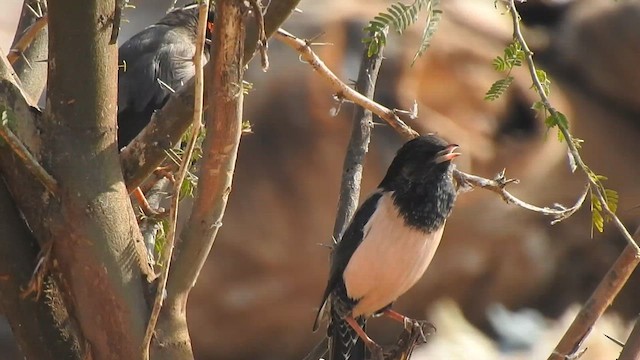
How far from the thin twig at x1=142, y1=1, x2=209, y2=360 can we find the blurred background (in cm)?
470

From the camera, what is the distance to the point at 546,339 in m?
7.03

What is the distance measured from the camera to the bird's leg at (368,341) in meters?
2.79

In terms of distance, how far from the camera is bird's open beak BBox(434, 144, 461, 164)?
2930 mm

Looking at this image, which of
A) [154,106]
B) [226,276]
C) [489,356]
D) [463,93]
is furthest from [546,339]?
[154,106]

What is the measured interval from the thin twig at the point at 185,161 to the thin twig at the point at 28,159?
28 centimetres

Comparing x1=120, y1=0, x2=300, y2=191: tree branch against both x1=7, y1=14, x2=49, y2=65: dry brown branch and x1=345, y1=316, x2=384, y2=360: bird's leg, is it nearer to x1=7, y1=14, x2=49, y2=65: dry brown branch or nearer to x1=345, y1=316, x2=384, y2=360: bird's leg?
x1=7, y1=14, x2=49, y2=65: dry brown branch

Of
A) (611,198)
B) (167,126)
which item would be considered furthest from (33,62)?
(611,198)

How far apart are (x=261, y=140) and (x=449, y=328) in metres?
2.01

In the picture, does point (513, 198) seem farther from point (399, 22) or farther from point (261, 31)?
point (261, 31)

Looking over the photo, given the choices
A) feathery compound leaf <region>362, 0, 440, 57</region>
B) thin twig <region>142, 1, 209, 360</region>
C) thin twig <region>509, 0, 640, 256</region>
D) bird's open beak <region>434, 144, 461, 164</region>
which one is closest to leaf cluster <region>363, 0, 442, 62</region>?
feathery compound leaf <region>362, 0, 440, 57</region>

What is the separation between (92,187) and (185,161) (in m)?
0.26

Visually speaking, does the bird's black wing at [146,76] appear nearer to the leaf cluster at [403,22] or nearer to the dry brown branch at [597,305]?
the leaf cluster at [403,22]

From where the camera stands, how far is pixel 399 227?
294 centimetres

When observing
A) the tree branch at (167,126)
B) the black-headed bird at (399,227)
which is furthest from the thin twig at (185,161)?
the black-headed bird at (399,227)
